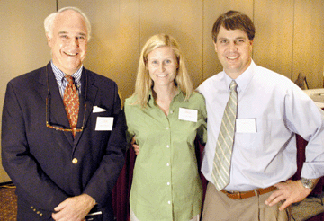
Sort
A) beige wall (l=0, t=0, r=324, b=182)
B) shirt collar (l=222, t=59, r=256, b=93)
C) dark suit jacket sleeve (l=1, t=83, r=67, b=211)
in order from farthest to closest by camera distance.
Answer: beige wall (l=0, t=0, r=324, b=182), shirt collar (l=222, t=59, r=256, b=93), dark suit jacket sleeve (l=1, t=83, r=67, b=211)

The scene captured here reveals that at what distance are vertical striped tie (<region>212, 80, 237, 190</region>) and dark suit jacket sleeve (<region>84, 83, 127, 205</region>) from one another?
1.88 ft

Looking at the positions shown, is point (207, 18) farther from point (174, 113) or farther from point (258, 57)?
point (174, 113)

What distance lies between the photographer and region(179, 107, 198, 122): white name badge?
177cm

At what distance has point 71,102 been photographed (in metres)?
1.61

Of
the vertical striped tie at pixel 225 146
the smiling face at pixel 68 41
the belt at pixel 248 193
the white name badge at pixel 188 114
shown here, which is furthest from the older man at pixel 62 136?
the belt at pixel 248 193


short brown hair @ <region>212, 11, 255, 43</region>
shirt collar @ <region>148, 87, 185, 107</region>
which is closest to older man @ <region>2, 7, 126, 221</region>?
shirt collar @ <region>148, 87, 185, 107</region>

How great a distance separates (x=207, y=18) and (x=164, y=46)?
12.3 feet

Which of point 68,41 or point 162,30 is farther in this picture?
point 162,30

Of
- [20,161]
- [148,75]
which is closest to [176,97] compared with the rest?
[148,75]

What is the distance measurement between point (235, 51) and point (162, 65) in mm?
458

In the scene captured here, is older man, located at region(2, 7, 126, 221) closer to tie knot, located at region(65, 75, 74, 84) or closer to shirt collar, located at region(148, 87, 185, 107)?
tie knot, located at region(65, 75, 74, 84)

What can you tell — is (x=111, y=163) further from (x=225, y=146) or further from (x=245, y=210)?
(x=245, y=210)

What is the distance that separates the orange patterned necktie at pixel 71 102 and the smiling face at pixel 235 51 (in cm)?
92

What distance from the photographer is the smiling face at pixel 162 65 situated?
5.93 ft
